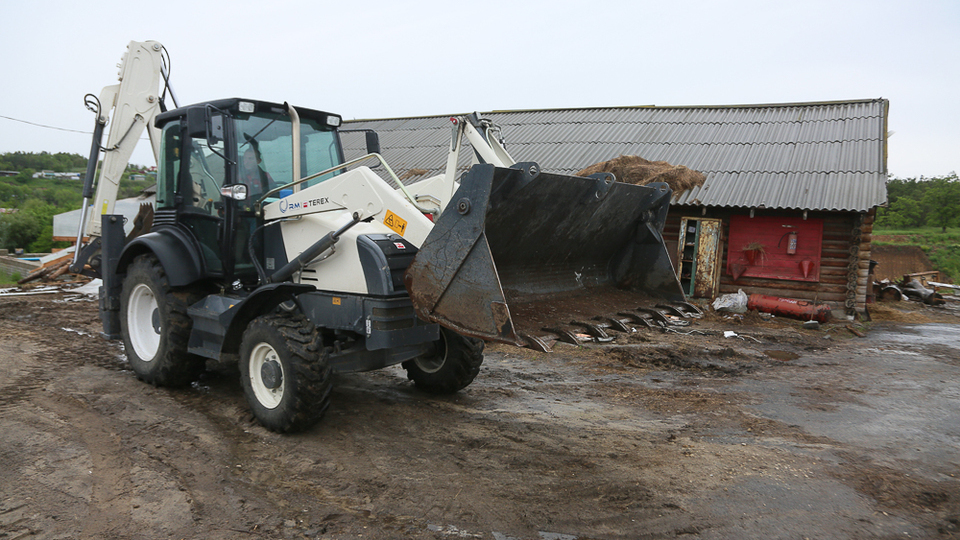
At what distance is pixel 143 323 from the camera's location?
6.19 m

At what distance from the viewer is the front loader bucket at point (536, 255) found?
3873 mm

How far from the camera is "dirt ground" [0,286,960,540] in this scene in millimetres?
3521

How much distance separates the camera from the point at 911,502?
386 cm

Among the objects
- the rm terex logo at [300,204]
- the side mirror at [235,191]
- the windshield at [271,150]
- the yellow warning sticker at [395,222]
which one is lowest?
the yellow warning sticker at [395,222]

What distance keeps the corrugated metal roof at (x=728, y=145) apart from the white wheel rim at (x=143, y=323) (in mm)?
7133

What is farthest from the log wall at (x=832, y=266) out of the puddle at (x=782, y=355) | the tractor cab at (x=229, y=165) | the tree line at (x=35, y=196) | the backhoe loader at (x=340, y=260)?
the tree line at (x=35, y=196)

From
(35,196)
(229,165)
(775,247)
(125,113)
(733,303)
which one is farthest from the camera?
(35,196)

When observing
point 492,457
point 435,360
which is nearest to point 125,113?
point 435,360

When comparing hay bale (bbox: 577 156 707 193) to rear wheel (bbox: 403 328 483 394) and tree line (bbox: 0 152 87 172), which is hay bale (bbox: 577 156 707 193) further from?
tree line (bbox: 0 152 87 172)

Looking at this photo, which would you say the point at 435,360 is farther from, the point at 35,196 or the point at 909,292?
the point at 35,196

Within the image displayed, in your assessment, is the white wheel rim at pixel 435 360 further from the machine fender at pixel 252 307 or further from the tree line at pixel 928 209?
the tree line at pixel 928 209

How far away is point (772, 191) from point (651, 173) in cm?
262

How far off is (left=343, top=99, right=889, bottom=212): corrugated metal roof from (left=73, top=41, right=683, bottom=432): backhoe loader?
7182 millimetres

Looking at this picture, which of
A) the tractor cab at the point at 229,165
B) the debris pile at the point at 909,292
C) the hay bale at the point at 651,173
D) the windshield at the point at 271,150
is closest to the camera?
the tractor cab at the point at 229,165
